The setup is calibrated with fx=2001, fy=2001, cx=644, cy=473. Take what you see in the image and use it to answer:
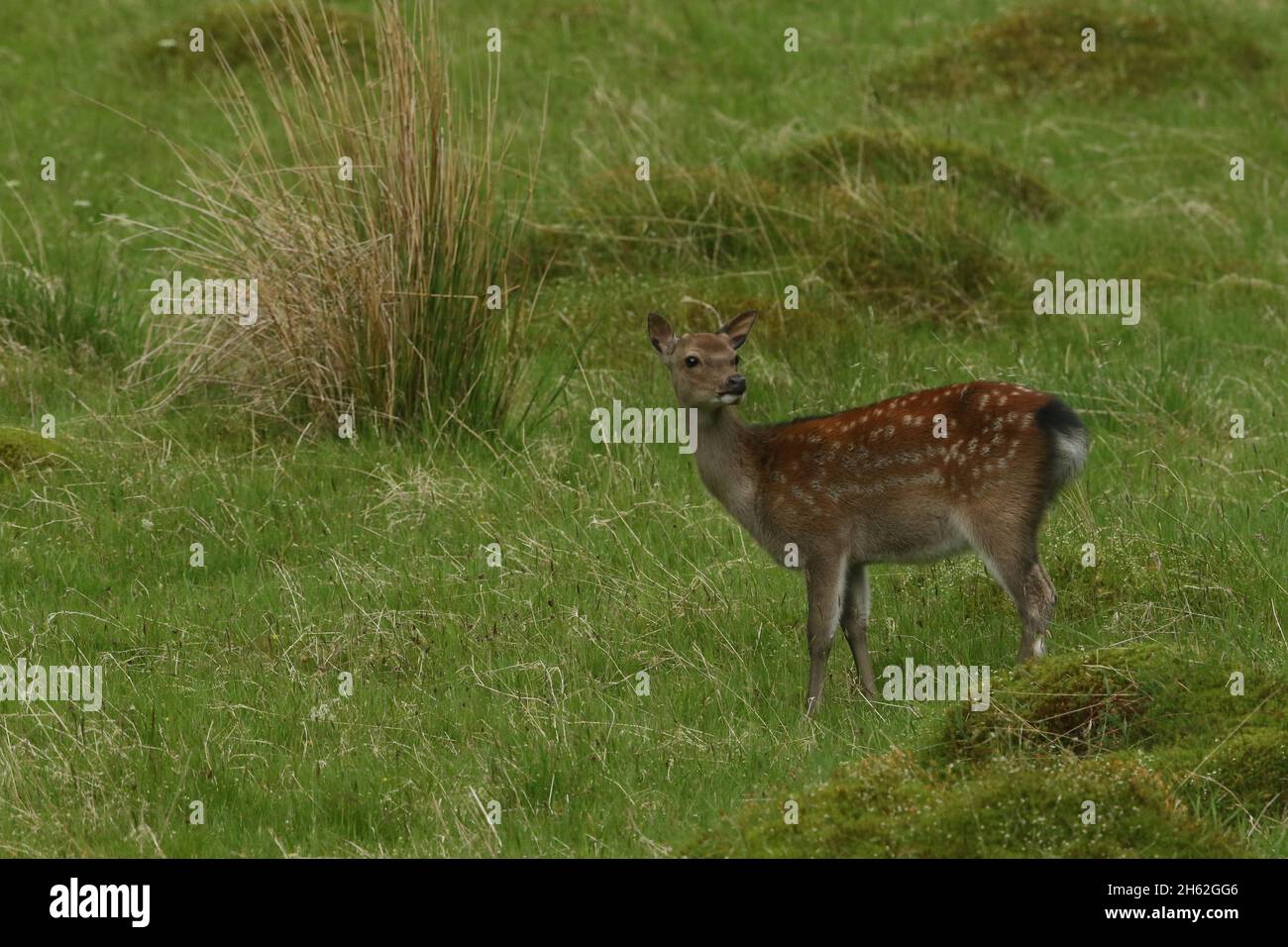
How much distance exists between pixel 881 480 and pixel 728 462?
834mm

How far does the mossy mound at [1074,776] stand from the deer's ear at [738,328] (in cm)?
243

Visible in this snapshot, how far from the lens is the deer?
344 inches

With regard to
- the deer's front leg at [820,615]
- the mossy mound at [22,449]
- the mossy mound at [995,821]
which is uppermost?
the mossy mound at [22,449]

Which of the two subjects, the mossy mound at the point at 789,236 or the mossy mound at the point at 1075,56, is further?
the mossy mound at the point at 1075,56

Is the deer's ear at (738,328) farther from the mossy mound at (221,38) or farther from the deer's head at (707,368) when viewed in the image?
the mossy mound at (221,38)

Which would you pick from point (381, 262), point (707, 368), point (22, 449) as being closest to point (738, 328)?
point (707, 368)

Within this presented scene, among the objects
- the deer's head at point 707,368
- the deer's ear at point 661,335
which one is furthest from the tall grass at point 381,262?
the deer's head at point 707,368

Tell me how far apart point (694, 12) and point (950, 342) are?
874cm

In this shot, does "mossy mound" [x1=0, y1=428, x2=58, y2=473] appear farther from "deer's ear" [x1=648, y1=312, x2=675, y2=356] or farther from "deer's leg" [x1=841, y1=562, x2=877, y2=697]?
"deer's leg" [x1=841, y1=562, x2=877, y2=697]

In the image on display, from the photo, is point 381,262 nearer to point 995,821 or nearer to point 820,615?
point 820,615

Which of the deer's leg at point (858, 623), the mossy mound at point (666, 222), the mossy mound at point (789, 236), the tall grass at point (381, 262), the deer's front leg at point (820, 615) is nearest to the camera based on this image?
the deer's front leg at point (820, 615)

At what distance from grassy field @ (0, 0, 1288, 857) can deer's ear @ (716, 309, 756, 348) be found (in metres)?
1.19

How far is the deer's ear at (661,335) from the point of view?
9711 millimetres

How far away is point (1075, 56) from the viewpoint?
764 inches
